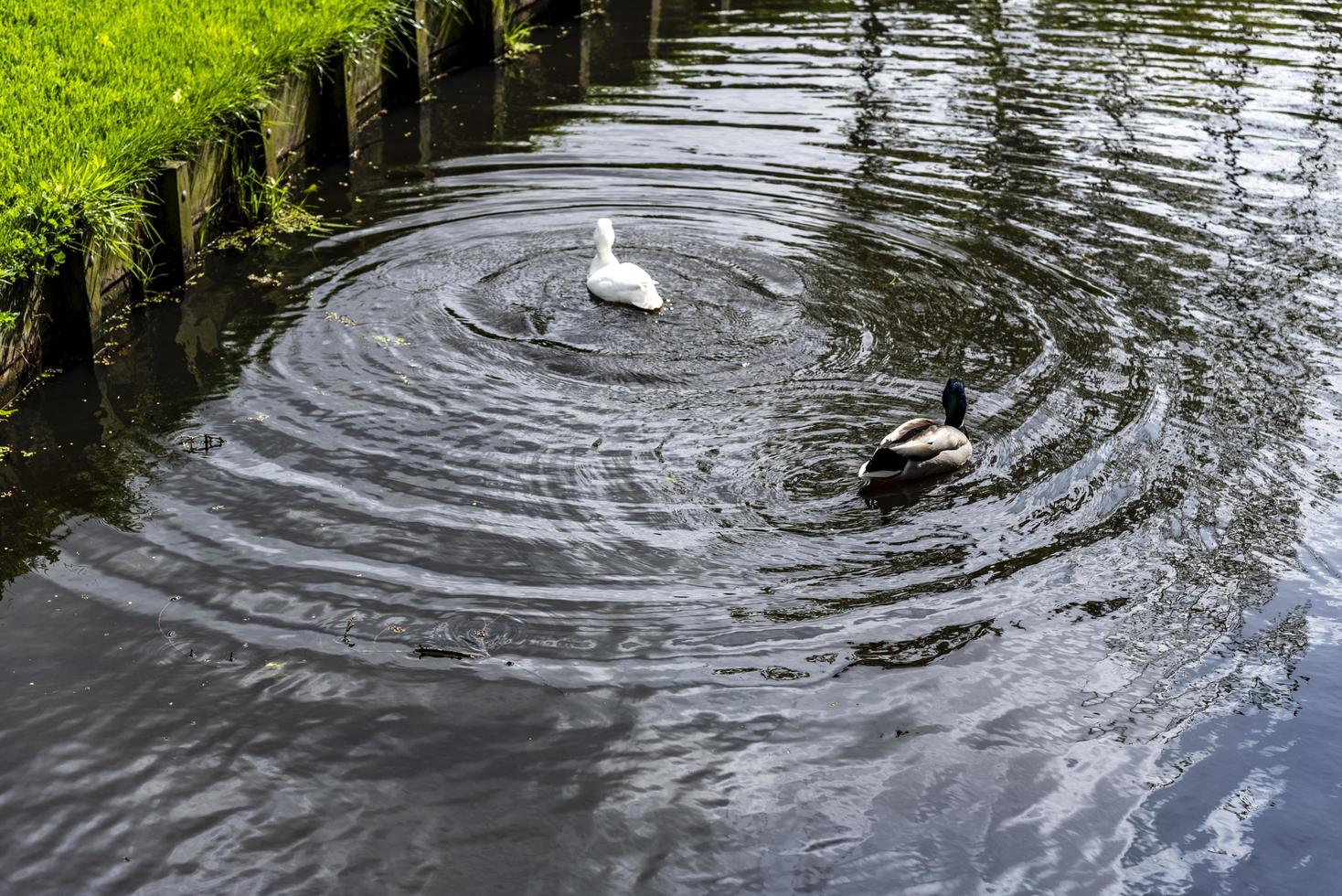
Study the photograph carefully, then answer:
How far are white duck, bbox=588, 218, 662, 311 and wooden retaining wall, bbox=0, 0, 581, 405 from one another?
9.22ft

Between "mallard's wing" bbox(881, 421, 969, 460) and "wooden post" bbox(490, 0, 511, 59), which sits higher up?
"wooden post" bbox(490, 0, 511, 59)

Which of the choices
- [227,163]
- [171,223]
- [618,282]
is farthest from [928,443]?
Result: [227,163]

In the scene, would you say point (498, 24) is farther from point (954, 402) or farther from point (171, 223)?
point (954, 402)

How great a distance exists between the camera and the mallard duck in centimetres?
682

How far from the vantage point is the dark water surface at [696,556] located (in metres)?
5.01

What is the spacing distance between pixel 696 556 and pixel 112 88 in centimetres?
571

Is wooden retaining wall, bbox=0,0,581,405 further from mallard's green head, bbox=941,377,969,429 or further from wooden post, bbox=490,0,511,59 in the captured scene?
mallard's green head, bbox=941,377,969,429

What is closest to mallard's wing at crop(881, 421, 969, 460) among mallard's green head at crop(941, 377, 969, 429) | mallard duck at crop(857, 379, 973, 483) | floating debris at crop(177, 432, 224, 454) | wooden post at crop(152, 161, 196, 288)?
mallard duck at crop(857, 379, 973, 483)

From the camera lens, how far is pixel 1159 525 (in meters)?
6.82

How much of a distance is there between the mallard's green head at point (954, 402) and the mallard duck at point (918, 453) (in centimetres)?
5

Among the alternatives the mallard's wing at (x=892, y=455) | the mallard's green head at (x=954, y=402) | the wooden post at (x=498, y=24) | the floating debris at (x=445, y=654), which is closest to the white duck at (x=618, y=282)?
the mallard's green head at (x=954, y=402)

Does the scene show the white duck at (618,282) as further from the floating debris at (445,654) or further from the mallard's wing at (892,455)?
the floating debris at (445,654)

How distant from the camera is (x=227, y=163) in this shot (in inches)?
384

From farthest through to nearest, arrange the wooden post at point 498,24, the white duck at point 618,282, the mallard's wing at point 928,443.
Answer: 1. the wooden post at point 498,24
2. the white duck at point 618,282
3. the mallard's wing at point 928,443
